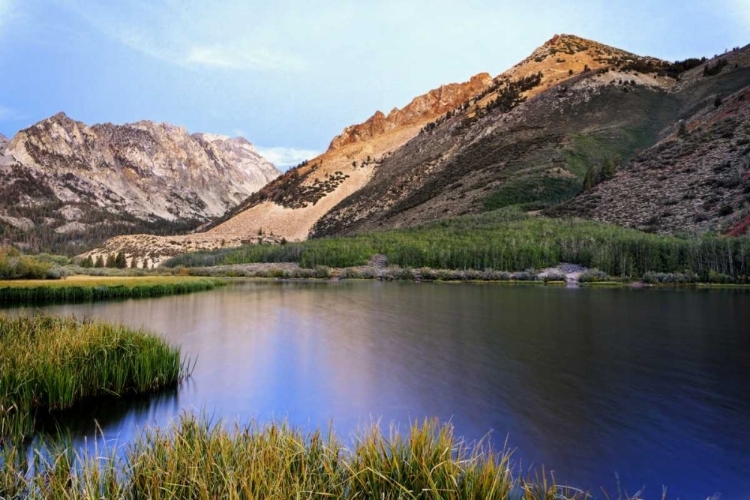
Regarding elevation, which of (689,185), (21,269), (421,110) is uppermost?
(421,110)

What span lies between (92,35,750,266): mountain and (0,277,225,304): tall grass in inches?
1672

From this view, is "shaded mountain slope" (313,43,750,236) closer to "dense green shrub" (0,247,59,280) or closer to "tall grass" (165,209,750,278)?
"tall grass" (165,209,750,278)

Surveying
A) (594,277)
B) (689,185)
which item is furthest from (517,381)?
(689,185)

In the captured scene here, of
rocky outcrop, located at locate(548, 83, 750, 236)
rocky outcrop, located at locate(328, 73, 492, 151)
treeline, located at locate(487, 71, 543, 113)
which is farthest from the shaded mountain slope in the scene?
rocky outcrop, located at locate(328, 73, 492, 151)

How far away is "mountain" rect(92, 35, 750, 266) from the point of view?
238ft

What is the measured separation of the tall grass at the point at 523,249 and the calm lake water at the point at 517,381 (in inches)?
602

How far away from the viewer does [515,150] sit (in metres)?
83.0

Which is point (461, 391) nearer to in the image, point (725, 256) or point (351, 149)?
point (725, 256)

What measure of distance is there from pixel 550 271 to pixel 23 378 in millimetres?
40935

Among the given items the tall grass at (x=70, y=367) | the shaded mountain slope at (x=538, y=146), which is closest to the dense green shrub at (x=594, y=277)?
the shaded mountain slope at (x=538, y=146)

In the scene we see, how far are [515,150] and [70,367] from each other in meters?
81.4

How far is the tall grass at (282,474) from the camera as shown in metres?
4.28

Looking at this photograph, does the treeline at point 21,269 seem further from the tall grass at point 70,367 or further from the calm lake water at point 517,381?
the tall grass at point 70,367

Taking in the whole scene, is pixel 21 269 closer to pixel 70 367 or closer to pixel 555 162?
pixel 70 367
